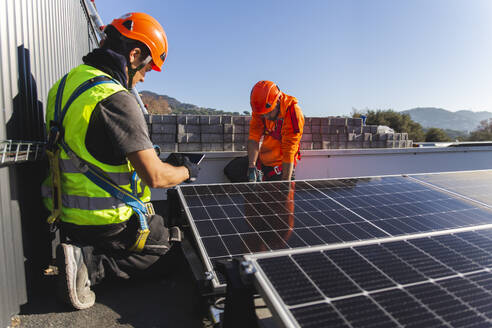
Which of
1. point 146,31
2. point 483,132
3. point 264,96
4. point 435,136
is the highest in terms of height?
point 146,31

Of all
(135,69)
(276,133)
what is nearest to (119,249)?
(135,69)

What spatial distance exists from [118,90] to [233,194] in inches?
60.1

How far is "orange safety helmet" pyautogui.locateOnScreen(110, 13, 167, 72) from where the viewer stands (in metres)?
2.90

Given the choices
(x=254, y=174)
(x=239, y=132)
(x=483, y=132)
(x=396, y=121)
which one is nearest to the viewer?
(x=254, y=174)

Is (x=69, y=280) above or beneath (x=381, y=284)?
beneath

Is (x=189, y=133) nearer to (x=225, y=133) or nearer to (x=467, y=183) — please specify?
(x=225, y=133)

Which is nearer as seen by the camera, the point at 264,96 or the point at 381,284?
the point at 381,284

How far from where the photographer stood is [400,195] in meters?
3.50

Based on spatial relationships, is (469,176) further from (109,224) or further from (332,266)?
(109,224)

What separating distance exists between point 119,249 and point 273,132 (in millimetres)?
3169

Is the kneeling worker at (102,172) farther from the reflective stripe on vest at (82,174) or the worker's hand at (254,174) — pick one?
the worker's hand at (254,174)

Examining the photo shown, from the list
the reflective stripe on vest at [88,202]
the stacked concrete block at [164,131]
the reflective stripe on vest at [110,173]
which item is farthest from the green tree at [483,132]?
the reflective stripe on vest at [88,202]

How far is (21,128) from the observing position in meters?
2.52

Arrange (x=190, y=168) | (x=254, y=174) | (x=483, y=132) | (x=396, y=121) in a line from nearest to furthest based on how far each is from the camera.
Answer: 1. (x=190, y=168)
2. (x=254, y=174)
3. (x=396, y=121)
4. (x=483, y=132)
